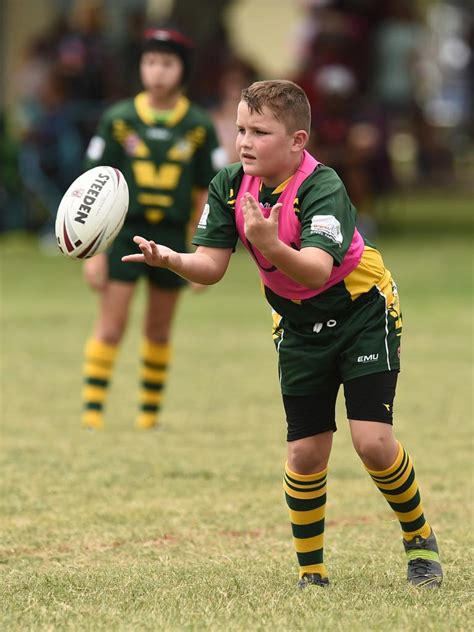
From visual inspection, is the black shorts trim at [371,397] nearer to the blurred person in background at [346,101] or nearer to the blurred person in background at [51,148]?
the blurred person in background at [346,101]

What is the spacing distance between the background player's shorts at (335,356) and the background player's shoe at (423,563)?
1.63 feet

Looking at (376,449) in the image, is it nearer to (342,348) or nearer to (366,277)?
(342,348)

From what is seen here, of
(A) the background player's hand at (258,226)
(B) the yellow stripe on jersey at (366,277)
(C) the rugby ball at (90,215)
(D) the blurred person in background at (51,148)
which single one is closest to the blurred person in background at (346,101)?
(D) the blurred person in background at (51,148)

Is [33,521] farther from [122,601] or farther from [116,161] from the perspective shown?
[116,161]

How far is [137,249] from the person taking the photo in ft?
26.3

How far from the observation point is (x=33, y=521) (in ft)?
19.6

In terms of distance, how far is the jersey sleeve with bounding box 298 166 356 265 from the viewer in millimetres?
4578

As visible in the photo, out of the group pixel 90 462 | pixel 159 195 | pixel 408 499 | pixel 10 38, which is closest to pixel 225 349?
pixel 159 195

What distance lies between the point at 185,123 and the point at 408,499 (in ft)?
12.0

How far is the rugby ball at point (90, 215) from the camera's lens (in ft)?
17.1

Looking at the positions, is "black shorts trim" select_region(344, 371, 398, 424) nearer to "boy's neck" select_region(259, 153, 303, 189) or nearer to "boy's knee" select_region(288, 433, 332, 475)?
"boy's knee" select_region(288, 433, 332, 475)

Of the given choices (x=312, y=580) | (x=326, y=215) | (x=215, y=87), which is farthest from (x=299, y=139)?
(x=215, y=87)

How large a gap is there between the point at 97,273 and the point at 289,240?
3388 mm

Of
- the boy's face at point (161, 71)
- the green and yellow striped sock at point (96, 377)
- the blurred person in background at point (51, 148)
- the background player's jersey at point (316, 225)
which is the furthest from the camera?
the blurred person in background at point (51, 148)
